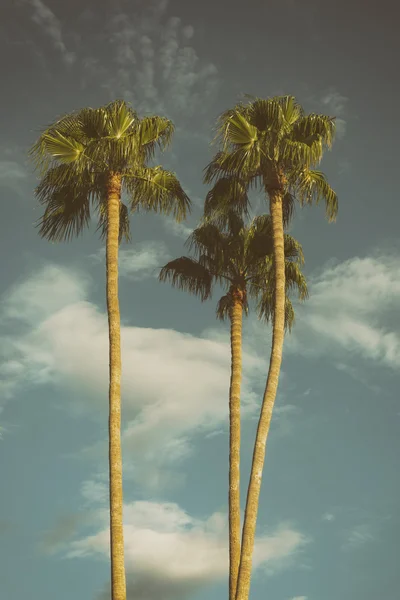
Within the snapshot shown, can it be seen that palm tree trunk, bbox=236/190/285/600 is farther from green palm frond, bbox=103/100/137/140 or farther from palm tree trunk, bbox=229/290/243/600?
green palm frond, bbox=103/100/137/140

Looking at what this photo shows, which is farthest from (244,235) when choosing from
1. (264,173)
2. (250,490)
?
(250,490)

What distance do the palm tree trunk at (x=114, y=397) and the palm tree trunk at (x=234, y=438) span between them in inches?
180

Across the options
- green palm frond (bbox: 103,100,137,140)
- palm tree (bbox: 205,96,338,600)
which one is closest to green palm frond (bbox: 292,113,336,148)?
palm tree (bbox: 205,96,338,600)

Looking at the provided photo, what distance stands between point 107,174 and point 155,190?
1580mm

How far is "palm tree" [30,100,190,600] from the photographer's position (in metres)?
24.6

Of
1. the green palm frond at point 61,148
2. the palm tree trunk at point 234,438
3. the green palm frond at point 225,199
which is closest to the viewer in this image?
the green palm frond at point 61,148

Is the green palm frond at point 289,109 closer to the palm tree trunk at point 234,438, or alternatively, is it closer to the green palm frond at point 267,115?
the green palm frond at point 267,115

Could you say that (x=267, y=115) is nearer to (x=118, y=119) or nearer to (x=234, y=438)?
(x=118, y=119)

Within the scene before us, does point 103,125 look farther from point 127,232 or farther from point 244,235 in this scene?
point 244,235

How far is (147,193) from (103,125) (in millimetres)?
2440

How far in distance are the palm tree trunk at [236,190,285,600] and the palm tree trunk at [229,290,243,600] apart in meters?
1.77

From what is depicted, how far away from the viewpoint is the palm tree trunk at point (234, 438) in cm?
2511

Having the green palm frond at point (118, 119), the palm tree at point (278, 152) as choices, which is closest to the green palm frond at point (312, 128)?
the palm tree at point (278, 152)

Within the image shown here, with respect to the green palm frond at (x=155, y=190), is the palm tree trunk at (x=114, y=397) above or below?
below
